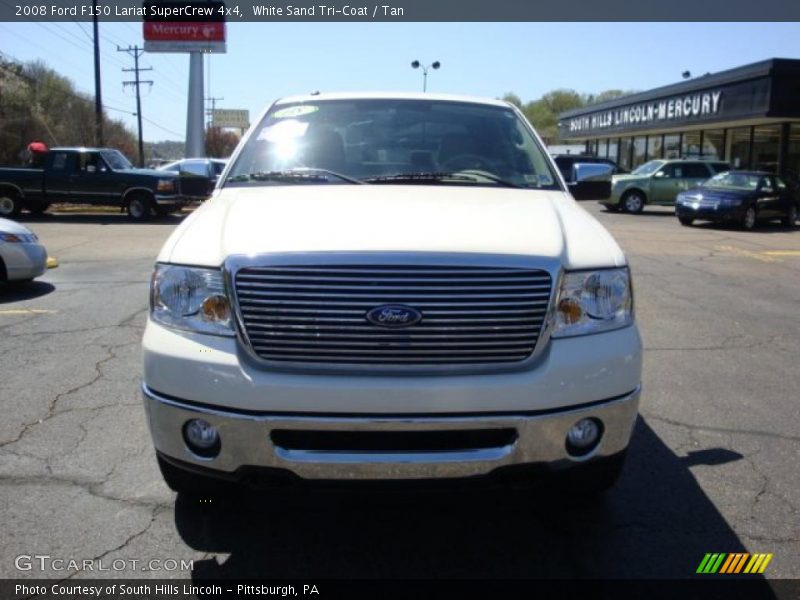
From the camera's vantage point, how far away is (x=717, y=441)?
417cm

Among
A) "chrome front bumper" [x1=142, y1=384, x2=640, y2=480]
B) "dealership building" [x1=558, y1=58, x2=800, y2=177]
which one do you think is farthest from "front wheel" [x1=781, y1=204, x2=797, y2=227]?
"chrome front bumper" [x1=142, y1=384, x2=640, y2=480]

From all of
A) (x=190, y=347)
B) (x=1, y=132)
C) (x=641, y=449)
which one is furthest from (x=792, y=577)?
(x=1, y=132)

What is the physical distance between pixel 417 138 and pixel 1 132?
46.4m

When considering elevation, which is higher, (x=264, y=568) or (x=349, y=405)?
(x=349, y=405)

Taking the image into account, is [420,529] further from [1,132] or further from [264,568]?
[1,132]

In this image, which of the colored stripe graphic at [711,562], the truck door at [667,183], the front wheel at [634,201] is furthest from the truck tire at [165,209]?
the colored stripe graphic at [711,562]

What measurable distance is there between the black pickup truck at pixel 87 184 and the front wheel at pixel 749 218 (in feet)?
49.5

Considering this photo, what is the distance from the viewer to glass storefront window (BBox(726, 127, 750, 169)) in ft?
97.6

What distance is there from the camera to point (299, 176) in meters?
3.72

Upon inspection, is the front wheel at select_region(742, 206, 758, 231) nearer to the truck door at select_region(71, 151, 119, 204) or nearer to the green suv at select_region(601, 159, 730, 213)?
the green suv at select_region(601, 159, 730, 213)

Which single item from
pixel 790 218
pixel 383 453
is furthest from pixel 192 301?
pixel 790 218

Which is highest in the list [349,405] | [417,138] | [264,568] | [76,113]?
[76,113]

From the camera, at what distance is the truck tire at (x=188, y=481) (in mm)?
2789

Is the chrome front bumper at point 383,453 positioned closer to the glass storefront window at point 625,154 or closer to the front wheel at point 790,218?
the front wheel at point 790,218
